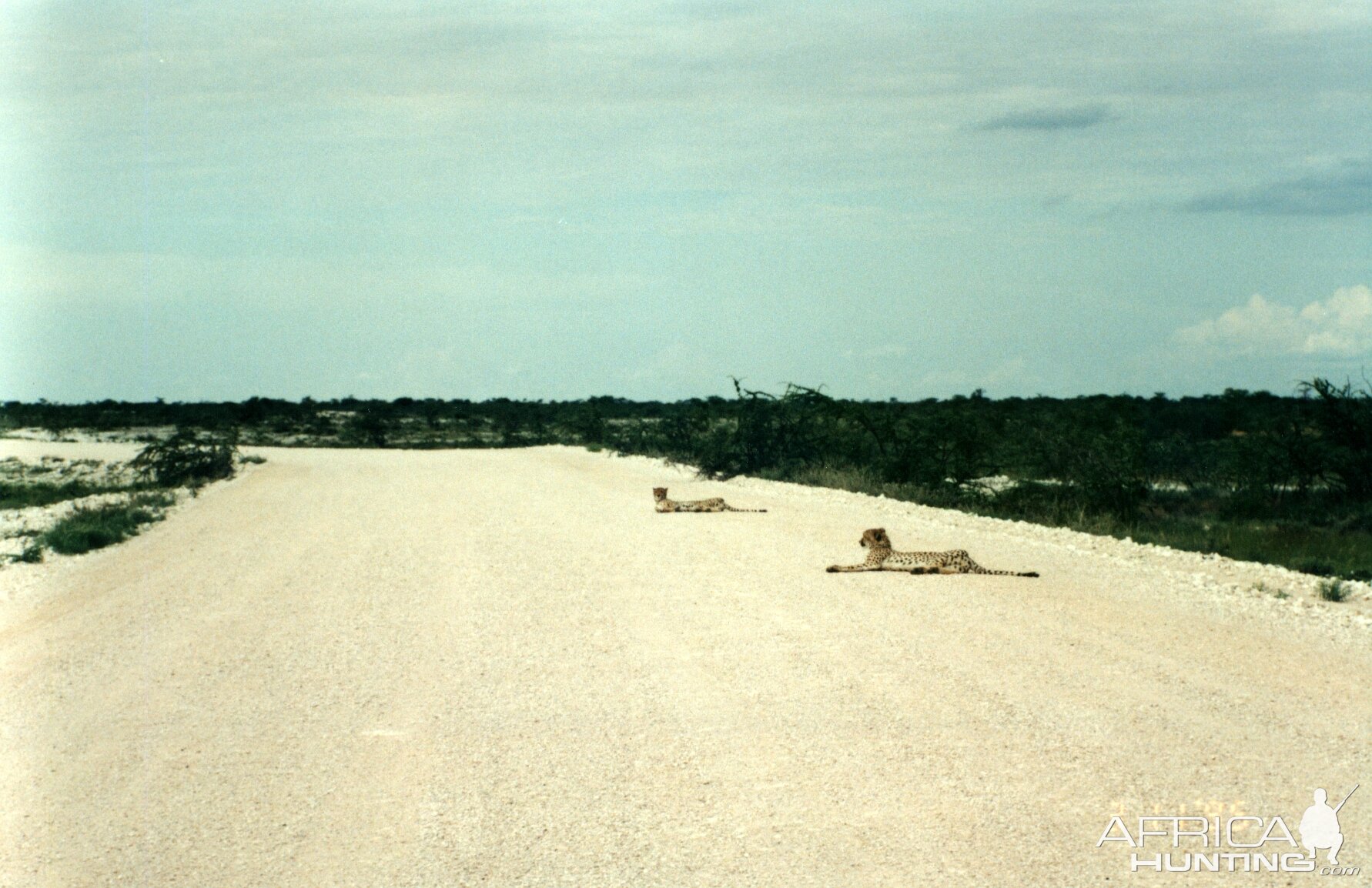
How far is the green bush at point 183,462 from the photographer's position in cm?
3133

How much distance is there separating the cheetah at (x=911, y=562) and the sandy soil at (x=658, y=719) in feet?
1.53

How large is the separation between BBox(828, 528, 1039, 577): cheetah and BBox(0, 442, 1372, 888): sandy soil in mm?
465

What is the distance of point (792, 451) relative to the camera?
1249 inches

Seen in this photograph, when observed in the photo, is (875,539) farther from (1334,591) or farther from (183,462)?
(183,462)

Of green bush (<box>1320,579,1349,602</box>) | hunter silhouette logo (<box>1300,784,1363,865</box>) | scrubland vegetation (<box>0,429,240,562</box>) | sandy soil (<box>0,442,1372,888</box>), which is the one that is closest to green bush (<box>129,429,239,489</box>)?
scrubland vegetation (<box>0,429,240,562</box>)

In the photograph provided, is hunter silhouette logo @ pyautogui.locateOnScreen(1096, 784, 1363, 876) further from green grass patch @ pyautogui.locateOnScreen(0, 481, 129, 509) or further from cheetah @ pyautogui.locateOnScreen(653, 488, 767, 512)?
green grass patch @ pyautogui.locateOnScreen(0, 481, 129, 509)

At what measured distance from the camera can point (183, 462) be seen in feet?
105

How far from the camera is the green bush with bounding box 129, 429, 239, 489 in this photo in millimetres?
31328

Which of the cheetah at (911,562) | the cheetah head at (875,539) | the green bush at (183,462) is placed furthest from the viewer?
the green bush at (183,462)

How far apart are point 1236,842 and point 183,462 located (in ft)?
103

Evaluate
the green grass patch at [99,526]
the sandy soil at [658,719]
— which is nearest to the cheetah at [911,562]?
the sandy soil at [658,719]

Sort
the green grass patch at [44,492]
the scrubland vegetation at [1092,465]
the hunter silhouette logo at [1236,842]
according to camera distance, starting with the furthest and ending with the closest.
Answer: the green grass patch at [44,492], the scrubland vegetation at [1092,465], the hunter silhouette logo at [1236,842]

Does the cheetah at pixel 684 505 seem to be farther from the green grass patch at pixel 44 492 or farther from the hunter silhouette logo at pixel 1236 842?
the hunter silhouette logo at pixel 1236 842

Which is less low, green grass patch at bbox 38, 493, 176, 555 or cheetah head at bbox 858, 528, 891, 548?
cheetah head at bbox 858, 528, 891, 548
